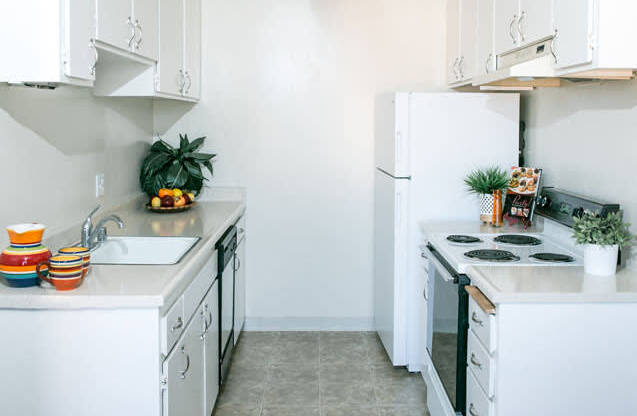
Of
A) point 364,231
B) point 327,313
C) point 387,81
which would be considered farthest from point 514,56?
point 327,313

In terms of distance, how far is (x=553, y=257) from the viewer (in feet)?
8.89

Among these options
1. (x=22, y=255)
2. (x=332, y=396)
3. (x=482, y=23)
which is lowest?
(x=332, y=396)

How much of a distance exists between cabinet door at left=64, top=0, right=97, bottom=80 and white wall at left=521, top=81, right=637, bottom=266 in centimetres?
199

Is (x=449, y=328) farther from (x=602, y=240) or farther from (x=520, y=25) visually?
(x=520, y=25)

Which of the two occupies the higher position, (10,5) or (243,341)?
(10,5)

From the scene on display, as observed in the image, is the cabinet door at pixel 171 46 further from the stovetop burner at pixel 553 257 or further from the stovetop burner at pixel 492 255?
the stovetop burner at pixel 553 257

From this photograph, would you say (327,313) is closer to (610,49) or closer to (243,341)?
(243,341)

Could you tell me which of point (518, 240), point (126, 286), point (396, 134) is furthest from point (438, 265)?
point (126, 286)

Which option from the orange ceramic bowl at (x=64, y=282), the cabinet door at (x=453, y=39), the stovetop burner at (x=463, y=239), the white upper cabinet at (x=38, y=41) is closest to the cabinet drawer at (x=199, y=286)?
the orange ceramic bowl at (x=64, y=282)

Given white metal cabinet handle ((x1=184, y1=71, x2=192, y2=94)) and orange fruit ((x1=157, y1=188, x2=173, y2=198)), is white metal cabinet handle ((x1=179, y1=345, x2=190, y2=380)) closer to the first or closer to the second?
orange fruit ((x1=157, y1=188, x2=173, y2=198))

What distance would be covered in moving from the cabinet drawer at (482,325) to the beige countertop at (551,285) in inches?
2.8

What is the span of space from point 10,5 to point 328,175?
2.71 meters

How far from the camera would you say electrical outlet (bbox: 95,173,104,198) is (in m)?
3.39

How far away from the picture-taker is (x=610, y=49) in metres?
2.13
